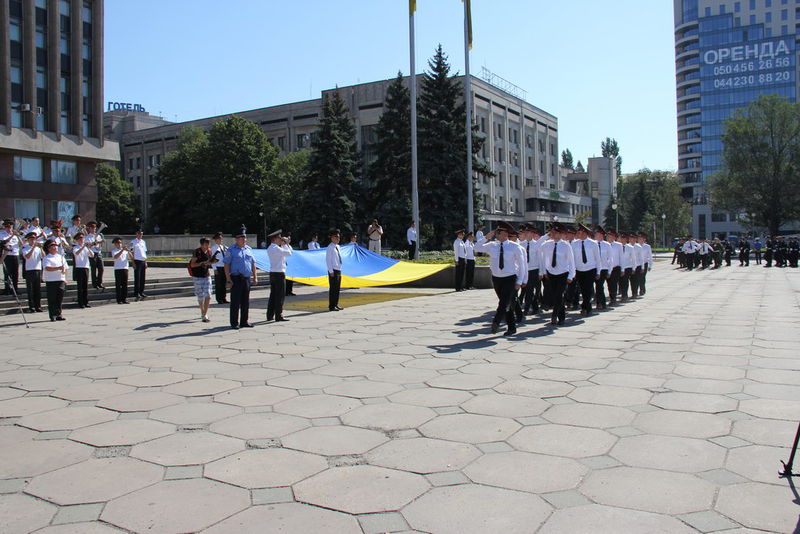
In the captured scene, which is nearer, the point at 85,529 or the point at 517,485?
the point at 85,529

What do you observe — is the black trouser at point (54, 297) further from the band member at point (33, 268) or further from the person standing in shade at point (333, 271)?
the person standing in shade at point (333, 271)

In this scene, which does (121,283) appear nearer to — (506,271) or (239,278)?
(239,278)

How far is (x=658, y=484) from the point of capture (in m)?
3.70

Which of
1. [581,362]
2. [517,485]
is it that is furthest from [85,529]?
[581,362]

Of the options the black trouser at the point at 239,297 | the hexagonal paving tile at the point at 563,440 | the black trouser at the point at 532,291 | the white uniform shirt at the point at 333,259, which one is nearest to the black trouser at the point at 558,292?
the black trouser at the point at 532,291

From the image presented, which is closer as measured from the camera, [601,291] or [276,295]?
[276,295]

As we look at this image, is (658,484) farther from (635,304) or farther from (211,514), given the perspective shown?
(635,304)

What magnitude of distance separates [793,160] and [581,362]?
61.5 m

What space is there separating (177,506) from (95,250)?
47.1 feet

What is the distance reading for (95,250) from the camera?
52.9 feet

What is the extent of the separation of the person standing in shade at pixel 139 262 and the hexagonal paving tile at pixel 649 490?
14.6 meters

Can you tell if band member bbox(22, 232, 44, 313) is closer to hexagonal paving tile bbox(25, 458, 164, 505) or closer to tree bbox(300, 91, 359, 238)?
hexagonal paving tile bbox(25, 458, 164, 505)

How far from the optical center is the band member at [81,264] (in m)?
14.3

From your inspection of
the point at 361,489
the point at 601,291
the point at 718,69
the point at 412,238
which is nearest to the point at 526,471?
the point at 361,489
